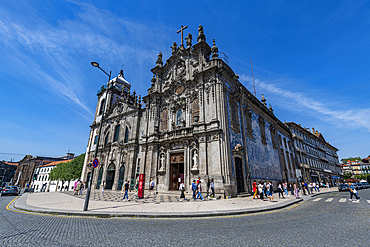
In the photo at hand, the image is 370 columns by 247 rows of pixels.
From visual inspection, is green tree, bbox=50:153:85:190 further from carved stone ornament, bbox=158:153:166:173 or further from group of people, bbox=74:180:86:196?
carved stone ornament, bbox=158:153:166:173

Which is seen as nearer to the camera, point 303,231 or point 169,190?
point 303,231

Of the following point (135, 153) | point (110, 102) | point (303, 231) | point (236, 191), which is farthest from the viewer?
point (110, 102)

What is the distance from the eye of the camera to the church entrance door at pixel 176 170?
812 inches

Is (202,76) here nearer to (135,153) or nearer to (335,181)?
(135,153)

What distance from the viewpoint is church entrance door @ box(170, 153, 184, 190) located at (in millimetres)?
20616

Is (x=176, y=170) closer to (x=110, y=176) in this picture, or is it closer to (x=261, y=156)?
(x=261, y=156)

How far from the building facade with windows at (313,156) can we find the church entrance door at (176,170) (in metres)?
29.3

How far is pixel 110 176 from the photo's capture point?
29141mm

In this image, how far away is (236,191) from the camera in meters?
16.8

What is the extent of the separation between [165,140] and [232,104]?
9958 mm

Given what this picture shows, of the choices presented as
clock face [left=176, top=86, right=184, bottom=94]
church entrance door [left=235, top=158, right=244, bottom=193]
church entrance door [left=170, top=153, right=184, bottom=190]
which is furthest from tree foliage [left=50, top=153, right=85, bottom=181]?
church entrance door [left=235, top=158, right=244, bottom=193]

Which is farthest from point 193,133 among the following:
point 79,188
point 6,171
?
point 6,171

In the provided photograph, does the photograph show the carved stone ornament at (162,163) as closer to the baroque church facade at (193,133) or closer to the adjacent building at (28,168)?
the baroque church facade at (193,133)

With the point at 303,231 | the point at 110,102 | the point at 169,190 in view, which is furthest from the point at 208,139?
the point at 110,102
